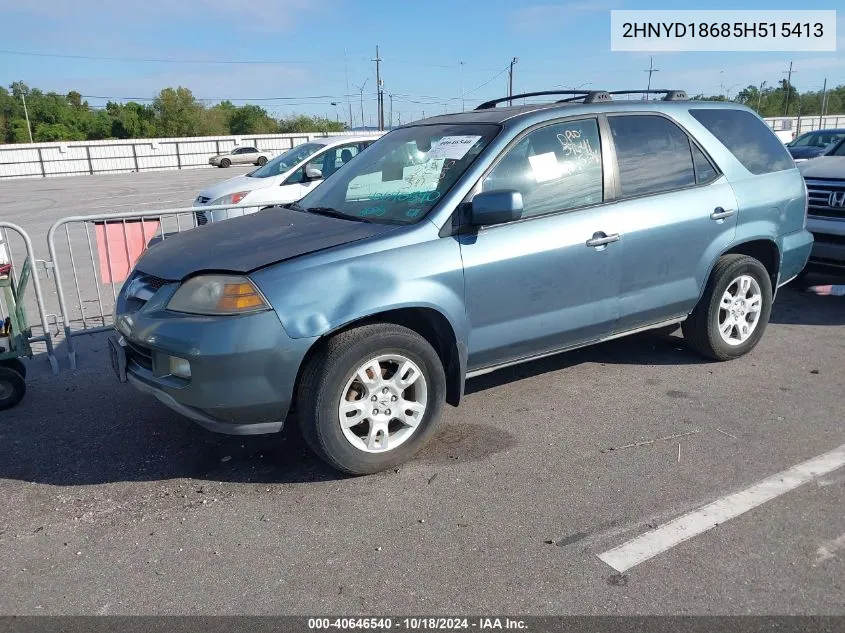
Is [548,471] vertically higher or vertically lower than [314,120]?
lower

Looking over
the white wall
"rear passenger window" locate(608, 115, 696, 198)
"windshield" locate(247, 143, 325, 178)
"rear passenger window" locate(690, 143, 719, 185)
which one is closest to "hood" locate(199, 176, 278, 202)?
"windshield" locate(247, 143, 325, 178)

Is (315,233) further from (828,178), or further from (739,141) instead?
(828,178)

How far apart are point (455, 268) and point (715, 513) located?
5.74 feet

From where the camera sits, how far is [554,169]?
4156mm

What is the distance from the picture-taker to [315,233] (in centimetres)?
379

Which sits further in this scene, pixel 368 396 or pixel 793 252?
pixel 793 252

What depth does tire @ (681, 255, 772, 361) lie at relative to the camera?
4875mm

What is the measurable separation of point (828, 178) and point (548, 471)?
5.06 m

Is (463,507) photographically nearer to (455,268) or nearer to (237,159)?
(455,268)

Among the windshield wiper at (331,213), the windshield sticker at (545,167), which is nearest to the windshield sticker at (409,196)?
the windshield wiper at (331,213)

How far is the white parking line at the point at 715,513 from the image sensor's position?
2.90m

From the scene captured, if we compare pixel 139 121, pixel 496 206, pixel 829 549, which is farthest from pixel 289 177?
pixel 139 121

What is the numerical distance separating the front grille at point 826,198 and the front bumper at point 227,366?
5.67 metres

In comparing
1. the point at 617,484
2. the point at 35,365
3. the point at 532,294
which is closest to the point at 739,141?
the point at 532,294
